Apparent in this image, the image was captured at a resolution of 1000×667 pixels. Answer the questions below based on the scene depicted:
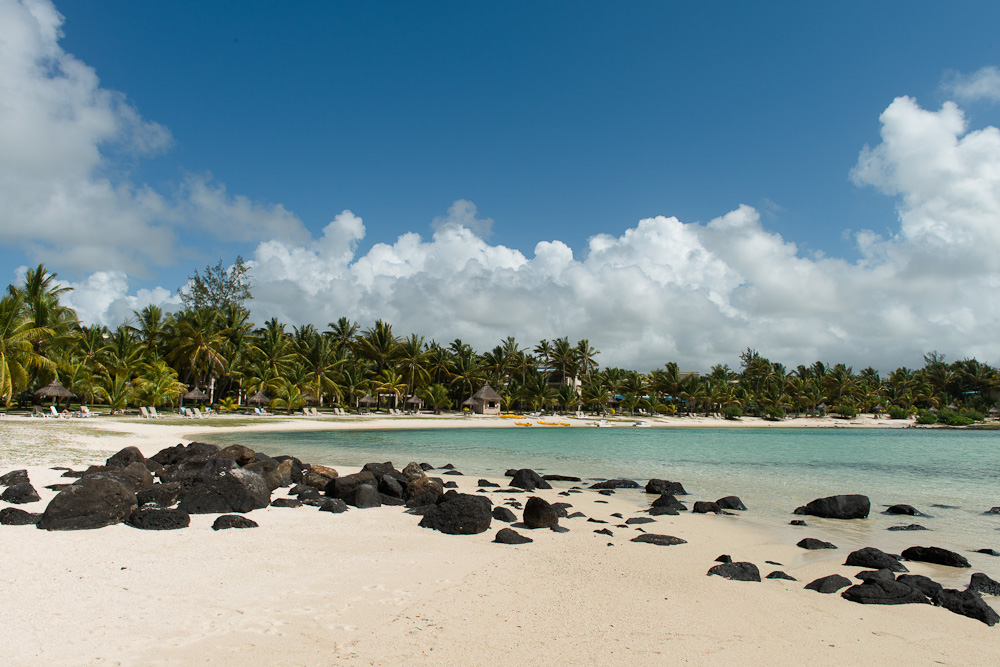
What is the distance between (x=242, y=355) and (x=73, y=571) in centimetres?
4817

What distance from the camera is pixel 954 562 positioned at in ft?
24.6

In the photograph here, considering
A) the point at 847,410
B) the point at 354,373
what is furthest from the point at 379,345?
the point at 847,410

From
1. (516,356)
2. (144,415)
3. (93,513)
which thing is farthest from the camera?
(516,356)

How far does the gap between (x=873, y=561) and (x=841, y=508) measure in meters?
4.24

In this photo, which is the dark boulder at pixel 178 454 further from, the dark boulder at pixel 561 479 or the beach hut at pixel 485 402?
the beach hut at pixel 485 402

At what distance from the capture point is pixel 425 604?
16.8 feet

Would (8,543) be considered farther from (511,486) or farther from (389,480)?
(511,486)

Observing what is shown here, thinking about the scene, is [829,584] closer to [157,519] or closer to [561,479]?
[157,519]

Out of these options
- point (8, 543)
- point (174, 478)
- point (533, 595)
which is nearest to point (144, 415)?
point (174, 478)

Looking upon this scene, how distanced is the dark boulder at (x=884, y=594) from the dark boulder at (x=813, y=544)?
2.37 meters

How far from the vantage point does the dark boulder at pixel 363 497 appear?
10.2 m

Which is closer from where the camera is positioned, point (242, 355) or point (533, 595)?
point (533, 595)

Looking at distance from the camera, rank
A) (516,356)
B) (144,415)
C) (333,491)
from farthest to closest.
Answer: (516,356) → (144,415) → (333,491)

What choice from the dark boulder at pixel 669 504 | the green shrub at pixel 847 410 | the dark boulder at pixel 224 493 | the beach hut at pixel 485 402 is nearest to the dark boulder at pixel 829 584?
the dark boulder at pixel 669 504
